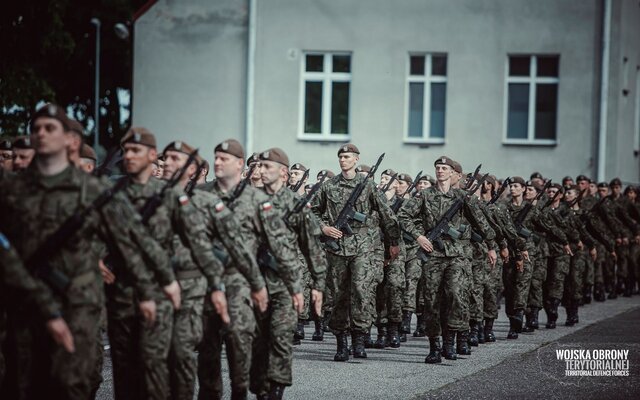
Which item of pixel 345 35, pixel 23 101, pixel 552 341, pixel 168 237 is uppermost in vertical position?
pixel 345 35

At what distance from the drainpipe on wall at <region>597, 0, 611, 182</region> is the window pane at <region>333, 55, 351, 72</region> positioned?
590cm

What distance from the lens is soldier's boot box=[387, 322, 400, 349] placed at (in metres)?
15.0

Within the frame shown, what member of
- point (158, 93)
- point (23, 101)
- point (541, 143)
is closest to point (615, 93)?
point (541, 143)

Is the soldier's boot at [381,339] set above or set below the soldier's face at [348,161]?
below

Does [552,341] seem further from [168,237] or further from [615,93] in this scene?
[615,93]

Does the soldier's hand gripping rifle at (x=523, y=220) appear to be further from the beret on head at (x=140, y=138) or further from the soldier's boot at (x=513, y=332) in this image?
the beret on head at (x=140, y=138)

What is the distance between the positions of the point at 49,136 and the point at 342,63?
890 inches

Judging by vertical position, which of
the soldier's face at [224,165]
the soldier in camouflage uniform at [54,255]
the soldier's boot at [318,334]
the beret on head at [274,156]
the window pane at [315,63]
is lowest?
the soldier's boot at [318,334]

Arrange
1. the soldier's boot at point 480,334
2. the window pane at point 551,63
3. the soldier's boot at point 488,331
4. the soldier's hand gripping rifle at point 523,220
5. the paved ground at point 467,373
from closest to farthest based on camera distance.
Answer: the paved ground at point 467,373
the soldier's boot at point 480,334
the soldier's boot at point 488,331
the soldier's hand gripping rifle at point 523,220
the window pane at point 551,63

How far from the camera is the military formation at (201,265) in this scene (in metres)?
6.89

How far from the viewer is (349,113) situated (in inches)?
1153

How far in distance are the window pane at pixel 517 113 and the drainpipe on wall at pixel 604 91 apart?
1767 millimetres

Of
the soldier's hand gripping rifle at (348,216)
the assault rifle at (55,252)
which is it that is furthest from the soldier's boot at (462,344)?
the assault rifle at (55,252)

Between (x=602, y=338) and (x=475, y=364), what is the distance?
320cm
